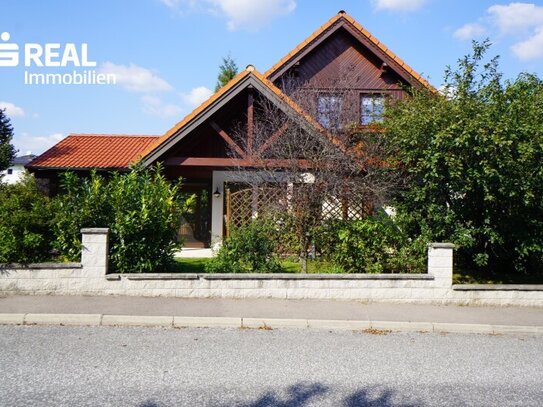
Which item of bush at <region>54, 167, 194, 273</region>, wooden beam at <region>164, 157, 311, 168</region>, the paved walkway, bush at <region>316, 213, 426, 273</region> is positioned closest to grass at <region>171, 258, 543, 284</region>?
bush at <region>316, 213, 426, 273</region>

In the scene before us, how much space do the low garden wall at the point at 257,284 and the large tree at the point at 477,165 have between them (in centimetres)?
86

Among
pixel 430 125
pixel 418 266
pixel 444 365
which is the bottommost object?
pixel 444 365

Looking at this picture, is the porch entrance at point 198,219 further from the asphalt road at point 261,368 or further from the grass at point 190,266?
the asphalt road at point 261,368

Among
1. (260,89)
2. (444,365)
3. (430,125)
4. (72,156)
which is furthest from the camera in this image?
(72,156)

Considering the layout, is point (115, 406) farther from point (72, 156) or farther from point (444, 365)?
point (72, 156)

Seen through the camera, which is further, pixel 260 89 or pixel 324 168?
pixel 260 89

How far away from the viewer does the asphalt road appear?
162 inches

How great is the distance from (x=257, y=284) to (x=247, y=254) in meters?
0.83

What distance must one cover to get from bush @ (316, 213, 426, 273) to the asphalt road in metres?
2.17

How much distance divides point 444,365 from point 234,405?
269 cm

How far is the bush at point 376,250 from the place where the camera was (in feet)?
28.1

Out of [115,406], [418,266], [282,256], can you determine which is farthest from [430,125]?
[115,406]

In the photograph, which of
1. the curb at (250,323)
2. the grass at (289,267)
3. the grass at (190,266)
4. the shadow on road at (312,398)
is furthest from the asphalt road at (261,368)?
the grass at (190,266)

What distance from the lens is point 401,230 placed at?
907 cm
